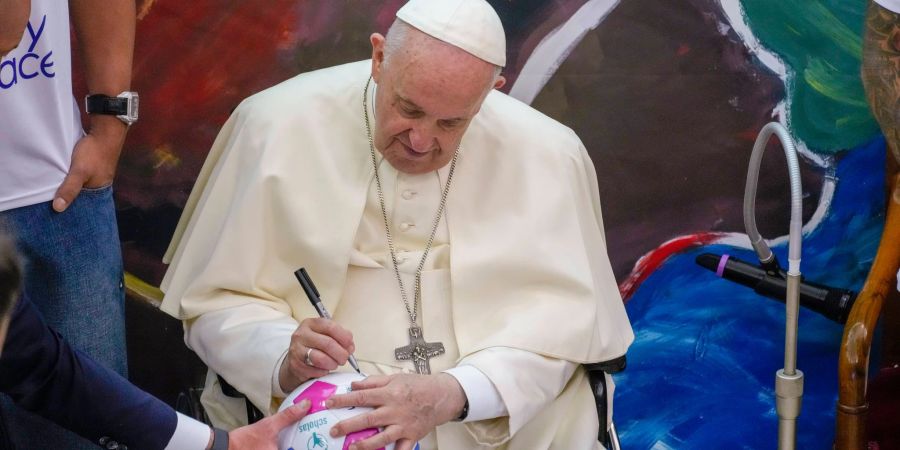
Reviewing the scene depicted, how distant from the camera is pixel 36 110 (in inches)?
130

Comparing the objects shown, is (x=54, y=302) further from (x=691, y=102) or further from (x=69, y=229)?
(x=691, y=102)

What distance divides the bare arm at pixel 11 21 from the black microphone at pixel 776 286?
2.29 metres

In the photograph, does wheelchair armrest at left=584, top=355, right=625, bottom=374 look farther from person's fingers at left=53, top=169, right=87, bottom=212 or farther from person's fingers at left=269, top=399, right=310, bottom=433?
person's fingers at left=53, top=169, right=87, bottom=212

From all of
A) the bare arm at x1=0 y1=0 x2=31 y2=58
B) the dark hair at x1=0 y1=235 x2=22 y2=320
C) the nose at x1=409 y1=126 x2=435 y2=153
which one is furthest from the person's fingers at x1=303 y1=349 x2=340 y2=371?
the dark hair at x1=0 y1=235 x2=22 y2=320

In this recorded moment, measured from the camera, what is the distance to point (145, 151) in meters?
4.27

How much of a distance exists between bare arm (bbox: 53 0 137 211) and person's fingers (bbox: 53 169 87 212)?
0.10 metres

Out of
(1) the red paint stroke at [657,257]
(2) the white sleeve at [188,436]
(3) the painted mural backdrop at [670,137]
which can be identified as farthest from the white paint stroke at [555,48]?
(2) the white sleeve at [188,436]

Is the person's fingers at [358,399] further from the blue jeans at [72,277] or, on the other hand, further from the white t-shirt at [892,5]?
the white t-shirt at [892,5]

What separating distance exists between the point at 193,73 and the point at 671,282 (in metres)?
1.90

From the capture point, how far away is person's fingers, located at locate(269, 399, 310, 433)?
302cm

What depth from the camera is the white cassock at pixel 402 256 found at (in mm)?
3559

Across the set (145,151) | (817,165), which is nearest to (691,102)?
(817,165)

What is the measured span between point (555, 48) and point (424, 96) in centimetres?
117

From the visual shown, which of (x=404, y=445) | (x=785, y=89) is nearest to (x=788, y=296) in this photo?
→ (x=785, y=89)
